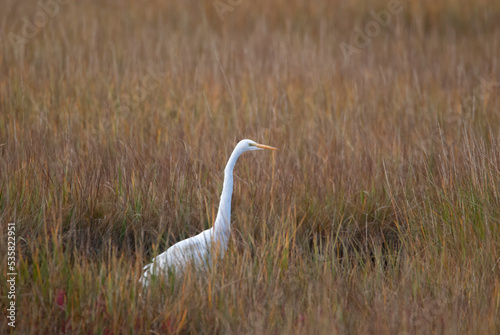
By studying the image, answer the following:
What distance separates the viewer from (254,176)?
3.63 metres

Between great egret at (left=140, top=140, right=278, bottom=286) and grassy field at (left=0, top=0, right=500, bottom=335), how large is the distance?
0.31 feet

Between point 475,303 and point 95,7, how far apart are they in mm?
7439

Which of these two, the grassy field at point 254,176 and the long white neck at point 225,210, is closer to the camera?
the grassy field at point 254,176

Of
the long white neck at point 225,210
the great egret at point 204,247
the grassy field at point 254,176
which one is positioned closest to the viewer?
the grassy field at point 254,176

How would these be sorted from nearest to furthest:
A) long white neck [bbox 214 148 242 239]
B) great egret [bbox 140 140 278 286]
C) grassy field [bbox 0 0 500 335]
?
grassy field [bbox 0 0 500 335], great egret [bbox 140 140 278 286], long white neck [bbox 214 148 242 239]

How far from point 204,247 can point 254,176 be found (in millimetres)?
1037

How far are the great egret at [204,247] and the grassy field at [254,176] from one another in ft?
0.31

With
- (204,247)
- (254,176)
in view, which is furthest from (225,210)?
(254,176)

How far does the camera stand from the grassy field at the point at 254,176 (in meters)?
2.26

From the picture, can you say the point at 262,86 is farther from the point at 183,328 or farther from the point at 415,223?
the point at 183,328

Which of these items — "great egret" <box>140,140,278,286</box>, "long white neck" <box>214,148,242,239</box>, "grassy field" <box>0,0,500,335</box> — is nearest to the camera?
"grassy field" <box>0,0,500,335</box>

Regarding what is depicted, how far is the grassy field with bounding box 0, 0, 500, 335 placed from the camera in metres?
2.26

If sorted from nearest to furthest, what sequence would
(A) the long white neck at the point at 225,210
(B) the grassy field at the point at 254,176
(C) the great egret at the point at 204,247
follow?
(B) the grassy field at the point at 254,176 → (C) the great egret at the point at 204,247 → (A) the long white neck at the point at 225,210

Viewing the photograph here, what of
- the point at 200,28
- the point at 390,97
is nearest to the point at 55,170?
the point at 390,97
